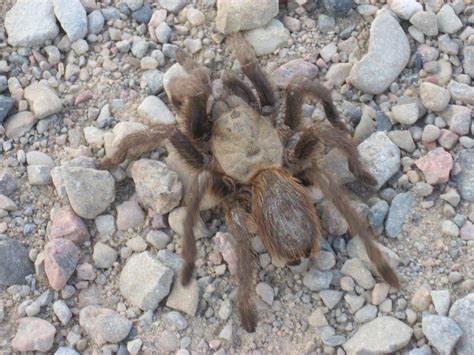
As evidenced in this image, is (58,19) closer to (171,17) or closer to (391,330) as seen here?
(171,17)

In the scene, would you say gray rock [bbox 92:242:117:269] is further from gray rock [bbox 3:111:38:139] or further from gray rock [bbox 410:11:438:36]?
gray rock [bbox 410:11:438:36]

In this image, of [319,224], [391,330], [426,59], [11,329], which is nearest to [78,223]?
[11,329]

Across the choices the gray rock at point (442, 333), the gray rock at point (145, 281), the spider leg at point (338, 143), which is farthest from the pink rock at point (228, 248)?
the gray rock at point (442, 333)

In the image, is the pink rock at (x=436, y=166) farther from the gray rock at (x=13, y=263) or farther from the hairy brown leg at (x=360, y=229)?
the gray rock at (x=13, y=263)

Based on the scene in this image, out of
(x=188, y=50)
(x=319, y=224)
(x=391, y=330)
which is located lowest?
(x=391, y=330)

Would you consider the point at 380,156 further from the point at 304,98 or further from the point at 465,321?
the point at 465,321

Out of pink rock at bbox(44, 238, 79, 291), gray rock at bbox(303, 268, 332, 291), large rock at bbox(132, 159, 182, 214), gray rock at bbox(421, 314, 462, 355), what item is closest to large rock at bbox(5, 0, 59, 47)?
large rock at bbox(132, 159, 182, 214)

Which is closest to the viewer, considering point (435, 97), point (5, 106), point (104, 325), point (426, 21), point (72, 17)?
point (104, 325)

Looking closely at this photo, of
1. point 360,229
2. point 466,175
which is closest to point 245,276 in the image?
point 360,229
